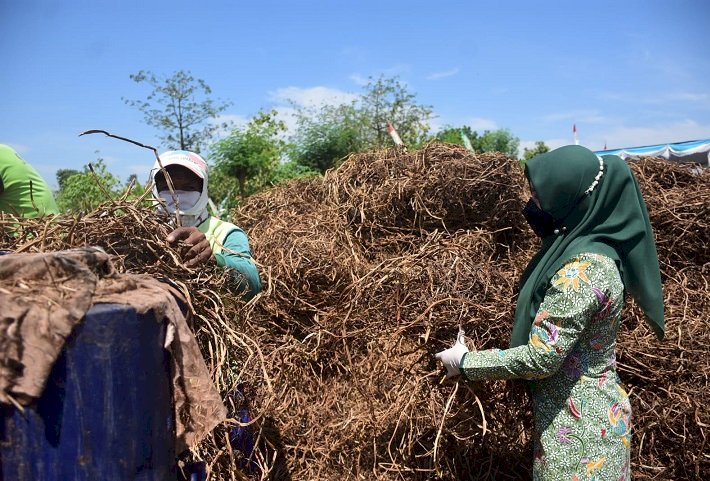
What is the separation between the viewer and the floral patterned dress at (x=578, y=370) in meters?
1.89

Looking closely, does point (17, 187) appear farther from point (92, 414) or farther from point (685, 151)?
point (685, 151)

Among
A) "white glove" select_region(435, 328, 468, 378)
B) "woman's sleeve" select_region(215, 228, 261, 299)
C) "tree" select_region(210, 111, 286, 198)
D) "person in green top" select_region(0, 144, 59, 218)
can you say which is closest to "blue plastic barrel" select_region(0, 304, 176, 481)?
"woman's sleeve" select_region(215, 228, 261, 299)

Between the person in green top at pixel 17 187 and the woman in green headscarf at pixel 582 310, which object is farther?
the person in green top at pixel 17 187

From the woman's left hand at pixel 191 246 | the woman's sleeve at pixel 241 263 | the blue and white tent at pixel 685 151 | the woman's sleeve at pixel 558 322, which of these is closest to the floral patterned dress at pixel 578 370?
the woman's sleeve at pixel 558 322

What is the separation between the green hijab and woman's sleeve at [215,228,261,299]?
1.12m

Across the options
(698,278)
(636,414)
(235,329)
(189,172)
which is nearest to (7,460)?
(235,329)

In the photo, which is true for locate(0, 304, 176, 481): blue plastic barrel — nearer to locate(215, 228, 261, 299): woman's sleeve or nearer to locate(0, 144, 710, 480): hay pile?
locate(0, 144, 710, 480): hay pile

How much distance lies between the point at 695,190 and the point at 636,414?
1.84 metres

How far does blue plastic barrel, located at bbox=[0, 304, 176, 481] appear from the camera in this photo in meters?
1.29

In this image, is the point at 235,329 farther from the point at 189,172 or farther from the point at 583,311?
the point at 583,311

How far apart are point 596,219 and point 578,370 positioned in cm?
55

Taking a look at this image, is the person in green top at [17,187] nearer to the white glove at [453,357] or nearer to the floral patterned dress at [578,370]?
the white glove at [453,357]

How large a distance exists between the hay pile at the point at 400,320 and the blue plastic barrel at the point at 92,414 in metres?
0.46

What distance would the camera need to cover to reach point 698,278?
365cm
